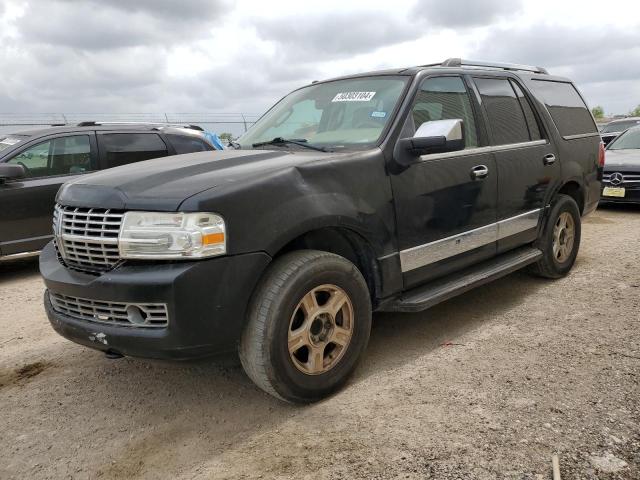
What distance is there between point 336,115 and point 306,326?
5.30 ft

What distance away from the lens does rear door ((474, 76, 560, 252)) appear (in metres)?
4.28

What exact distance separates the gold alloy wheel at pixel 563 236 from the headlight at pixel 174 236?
3.50 meters

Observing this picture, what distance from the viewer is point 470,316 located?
440 cm

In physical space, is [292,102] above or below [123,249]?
above

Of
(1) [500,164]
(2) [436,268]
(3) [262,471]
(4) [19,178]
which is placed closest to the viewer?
(3) [262,471]

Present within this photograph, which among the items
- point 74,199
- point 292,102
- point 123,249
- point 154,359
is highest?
point 292,102

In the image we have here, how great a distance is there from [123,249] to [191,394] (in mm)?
1107

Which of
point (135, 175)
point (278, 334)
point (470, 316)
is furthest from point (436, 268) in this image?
point (135, 175)

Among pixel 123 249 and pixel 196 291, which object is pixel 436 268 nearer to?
pixel 196 291

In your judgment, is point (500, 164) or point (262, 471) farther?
point (500, 164)

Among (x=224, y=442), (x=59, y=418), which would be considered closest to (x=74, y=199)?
(x=59, y=418)

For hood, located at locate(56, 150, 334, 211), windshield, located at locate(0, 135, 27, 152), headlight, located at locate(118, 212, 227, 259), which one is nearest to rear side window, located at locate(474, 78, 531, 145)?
hood, located at locate(56, 150, 334, 211)

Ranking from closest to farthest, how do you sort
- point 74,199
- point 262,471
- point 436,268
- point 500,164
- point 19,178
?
point 262,471, point 74,199, point 436,268, point 500,164, point 19,178

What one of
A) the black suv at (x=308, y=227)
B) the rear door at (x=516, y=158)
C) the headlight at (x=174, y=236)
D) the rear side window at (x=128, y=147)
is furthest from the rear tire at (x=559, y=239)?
the rear side window at (x=128, y=147)
